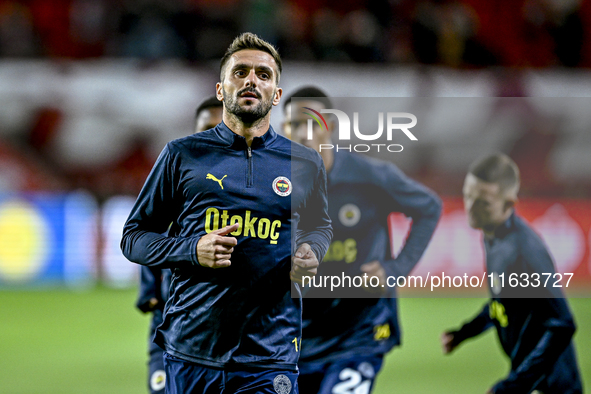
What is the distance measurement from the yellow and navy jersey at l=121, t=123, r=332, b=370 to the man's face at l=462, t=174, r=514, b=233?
2020 mm

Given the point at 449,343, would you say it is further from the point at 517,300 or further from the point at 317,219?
the point at 317,219

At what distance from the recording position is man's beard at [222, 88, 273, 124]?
148 inches

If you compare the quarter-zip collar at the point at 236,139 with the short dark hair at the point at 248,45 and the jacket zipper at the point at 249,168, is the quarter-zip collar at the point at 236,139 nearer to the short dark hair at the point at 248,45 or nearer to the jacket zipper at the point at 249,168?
the jacket zipper at the point at 249,168

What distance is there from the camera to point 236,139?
383 cm

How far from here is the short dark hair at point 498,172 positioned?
5473mm

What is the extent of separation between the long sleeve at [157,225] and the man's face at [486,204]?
249 centimetres

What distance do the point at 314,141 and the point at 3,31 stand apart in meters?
12.0

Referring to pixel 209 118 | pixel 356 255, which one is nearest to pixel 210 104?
pixel 209 118

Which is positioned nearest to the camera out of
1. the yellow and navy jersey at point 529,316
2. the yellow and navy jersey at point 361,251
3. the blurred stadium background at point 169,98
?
the yellow and navy jersey at point 529,316

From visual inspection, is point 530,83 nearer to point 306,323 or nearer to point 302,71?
point 302,71

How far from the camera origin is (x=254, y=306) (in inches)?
145

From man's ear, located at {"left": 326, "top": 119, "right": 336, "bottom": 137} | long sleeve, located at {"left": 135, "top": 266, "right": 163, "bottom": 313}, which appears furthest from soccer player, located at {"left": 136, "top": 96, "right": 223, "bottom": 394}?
man's ear, located at {"left": 326, "top": 119, "right": 336, "bottom": 137}

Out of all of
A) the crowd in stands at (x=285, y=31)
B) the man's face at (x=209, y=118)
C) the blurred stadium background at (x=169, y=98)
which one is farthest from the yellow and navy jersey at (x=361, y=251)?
the crowd in stands at (x=285, y=31)

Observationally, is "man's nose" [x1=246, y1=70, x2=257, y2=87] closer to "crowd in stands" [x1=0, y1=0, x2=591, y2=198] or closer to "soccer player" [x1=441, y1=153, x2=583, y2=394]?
"soccer player" [x1=441, y1=153, x2=583, y2=394]
